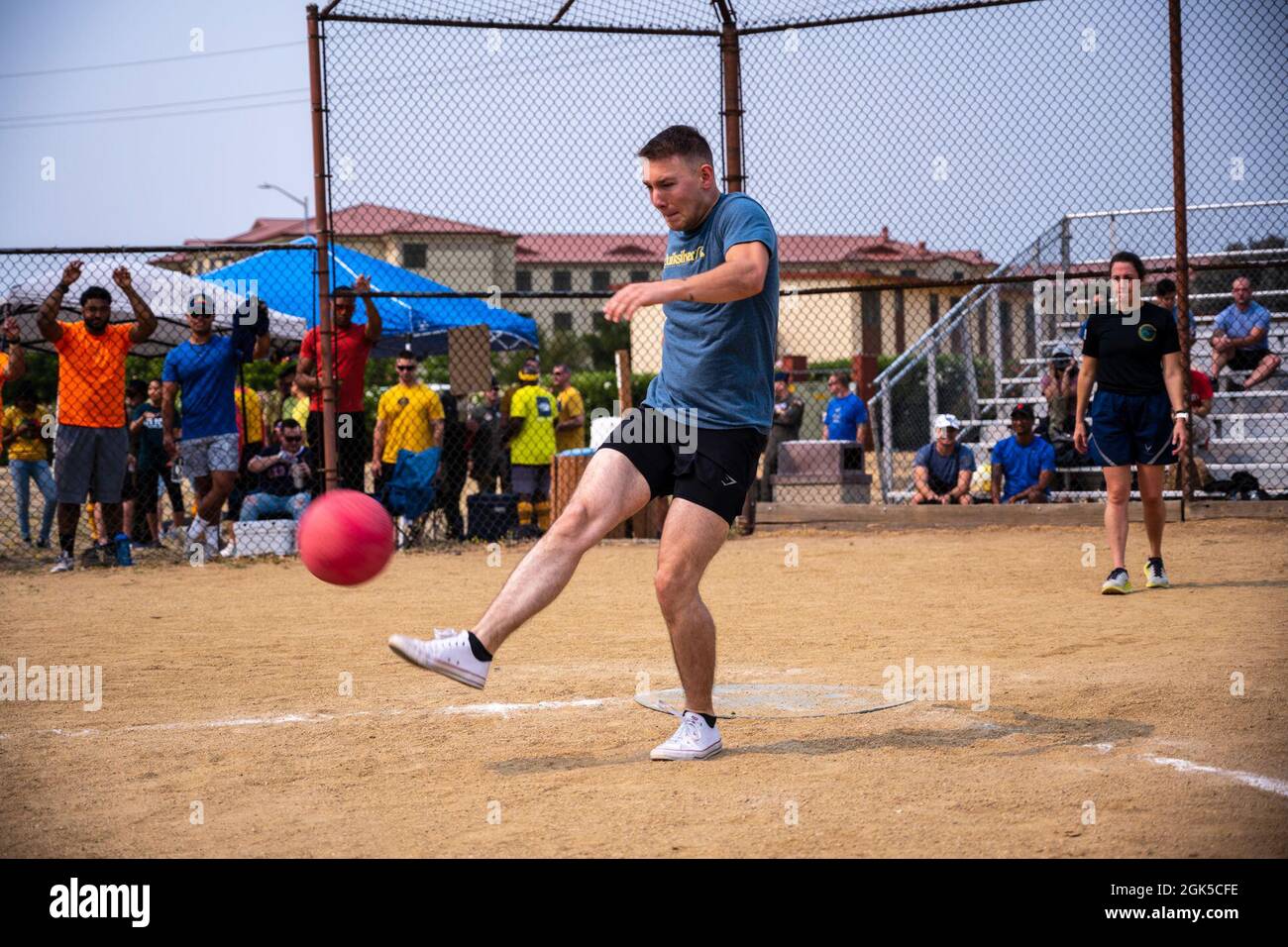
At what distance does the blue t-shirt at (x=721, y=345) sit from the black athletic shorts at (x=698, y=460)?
0.05m

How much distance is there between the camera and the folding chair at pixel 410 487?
13.0 m

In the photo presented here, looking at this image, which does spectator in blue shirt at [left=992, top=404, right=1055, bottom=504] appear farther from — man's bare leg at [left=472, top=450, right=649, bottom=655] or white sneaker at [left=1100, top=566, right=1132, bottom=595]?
man's bare leg at [left=472, top=450, right=649, bottom=655]

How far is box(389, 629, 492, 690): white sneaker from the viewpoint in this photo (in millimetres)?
4449

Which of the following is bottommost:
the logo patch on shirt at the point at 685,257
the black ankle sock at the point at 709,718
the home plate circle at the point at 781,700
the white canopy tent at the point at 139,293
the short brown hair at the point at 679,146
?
the home plate circle at the point at 781,700

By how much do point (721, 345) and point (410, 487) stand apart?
8.48 metres

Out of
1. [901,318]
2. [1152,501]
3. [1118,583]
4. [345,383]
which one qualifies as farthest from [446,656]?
[901,318]

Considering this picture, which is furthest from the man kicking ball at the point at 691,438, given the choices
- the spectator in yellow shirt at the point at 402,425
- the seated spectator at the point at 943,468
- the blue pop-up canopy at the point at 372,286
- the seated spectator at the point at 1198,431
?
Answer: the blue pop-up canopy at the point at 372,286

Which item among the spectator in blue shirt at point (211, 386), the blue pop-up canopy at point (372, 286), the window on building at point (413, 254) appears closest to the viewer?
the spectator in blue shirt at point (211, 386)

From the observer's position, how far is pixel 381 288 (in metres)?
17.0

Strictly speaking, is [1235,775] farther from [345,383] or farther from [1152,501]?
[345,383]

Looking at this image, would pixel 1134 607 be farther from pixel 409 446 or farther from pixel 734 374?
pixel 409 446

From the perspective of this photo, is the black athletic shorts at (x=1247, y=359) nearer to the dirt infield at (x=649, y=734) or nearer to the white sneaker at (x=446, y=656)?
the dirt infield at (x=649, y=734)

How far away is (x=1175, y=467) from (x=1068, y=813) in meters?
9.44
